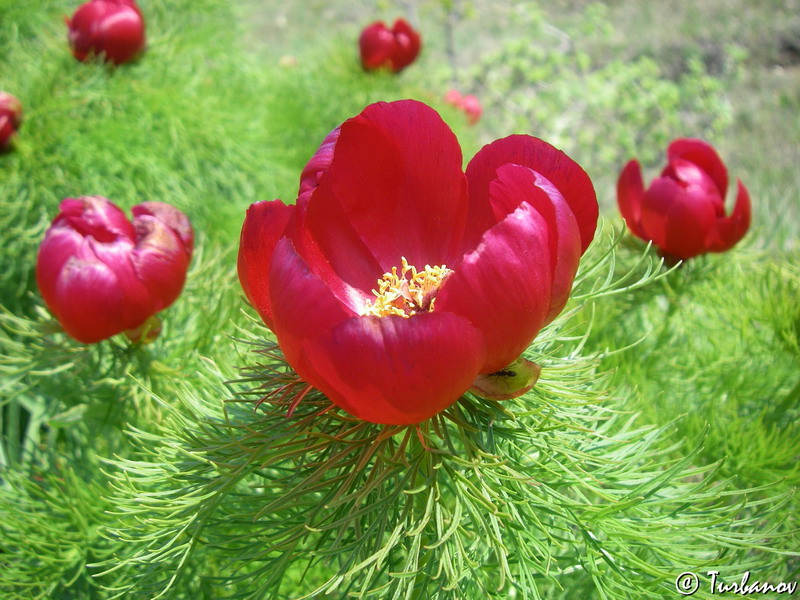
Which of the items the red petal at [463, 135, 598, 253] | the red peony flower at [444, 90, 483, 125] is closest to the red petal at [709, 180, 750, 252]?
the red petal at [463, 135, 598, 253]

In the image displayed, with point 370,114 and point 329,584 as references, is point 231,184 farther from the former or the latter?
point 329,584

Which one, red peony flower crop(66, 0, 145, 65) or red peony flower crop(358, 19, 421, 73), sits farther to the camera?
red peony flower crop(358, 19, 421, 73)

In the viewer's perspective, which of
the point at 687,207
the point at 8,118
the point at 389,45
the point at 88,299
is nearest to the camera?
the point at 88,299

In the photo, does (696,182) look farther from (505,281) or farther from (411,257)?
(505,281)

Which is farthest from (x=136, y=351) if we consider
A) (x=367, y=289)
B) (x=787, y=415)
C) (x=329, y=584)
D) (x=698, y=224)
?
(x=787, y=415)

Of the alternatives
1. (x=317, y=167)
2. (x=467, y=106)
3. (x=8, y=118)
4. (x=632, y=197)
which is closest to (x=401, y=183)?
(x=317, y=167)

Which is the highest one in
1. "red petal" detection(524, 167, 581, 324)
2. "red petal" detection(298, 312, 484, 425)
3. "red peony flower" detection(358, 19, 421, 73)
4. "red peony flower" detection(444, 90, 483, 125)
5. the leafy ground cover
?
"red petal" detection(524, 167, 581, 324)

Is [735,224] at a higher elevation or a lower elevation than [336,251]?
lower

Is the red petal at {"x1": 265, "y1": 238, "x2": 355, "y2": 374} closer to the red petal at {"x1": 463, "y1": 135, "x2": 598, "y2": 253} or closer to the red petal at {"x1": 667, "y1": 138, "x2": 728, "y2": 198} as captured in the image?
the red petal at {"x1": 463, "y1": 135, "x2": 598, "y2": 253}
